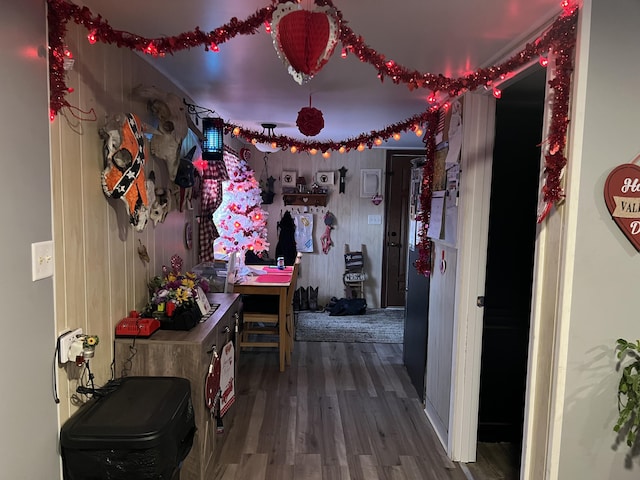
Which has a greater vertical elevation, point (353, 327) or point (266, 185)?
point (266, 185)

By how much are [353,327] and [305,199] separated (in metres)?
1.88

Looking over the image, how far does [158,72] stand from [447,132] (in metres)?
1.84

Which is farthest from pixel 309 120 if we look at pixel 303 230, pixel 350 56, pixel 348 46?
pixel 303 230

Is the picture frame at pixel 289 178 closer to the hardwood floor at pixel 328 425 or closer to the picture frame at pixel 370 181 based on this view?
the picture frame at pixel 370 181

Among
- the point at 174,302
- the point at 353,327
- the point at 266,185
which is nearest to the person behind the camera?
the point at 174,302

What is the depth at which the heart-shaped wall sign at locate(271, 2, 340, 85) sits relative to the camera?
1.30 meters

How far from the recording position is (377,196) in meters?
6.12

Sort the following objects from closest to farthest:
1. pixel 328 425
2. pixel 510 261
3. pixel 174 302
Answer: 1. pixel 174 302
2. pixel 510 261
3. pixel 328 425

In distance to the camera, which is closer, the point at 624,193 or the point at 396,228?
the point at 624,193

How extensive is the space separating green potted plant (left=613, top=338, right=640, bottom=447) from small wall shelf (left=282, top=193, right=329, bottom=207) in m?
4.66

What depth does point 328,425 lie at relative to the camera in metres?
3.02

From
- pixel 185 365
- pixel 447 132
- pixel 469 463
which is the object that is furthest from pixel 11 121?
pixel 469 463

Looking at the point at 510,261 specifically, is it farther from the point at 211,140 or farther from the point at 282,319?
the point at 211,140

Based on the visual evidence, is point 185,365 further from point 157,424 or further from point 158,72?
point 158,72
